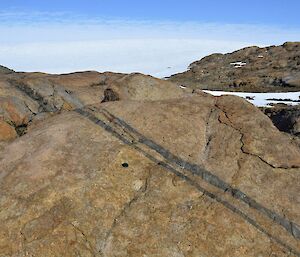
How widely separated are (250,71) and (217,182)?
11066 centimetres

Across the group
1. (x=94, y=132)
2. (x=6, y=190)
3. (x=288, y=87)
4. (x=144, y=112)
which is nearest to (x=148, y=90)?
(x=144, y=112)

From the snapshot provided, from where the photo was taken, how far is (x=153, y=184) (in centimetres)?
1248

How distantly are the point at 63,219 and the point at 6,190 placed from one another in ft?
6.88

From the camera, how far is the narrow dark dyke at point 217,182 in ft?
37.7

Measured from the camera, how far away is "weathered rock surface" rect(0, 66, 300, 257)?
1088 centimetres

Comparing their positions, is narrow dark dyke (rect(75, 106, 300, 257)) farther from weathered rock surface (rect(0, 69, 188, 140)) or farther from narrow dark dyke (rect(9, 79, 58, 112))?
narrow dark dyke (rect(9, 79, 58, 112))

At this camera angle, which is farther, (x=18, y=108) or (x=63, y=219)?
(x=18, y=108)

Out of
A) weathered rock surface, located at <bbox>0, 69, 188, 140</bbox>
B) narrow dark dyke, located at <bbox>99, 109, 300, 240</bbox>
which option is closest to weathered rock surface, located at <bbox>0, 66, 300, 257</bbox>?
narrow dark dyke, located at <bbox>99, 109, 300, 240</bbox>

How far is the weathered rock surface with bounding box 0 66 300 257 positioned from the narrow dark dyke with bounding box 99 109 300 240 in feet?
0.10

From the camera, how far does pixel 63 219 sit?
11.1 metres

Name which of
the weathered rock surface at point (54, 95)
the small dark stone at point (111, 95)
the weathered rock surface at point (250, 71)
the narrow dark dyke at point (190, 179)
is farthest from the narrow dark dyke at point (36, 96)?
the weathered rock surface at point (250, 71)

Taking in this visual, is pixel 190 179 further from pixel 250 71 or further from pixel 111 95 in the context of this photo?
pixel 250 71

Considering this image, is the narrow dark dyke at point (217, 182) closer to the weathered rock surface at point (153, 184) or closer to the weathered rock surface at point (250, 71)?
the weathered rock surface at point (153, 184)

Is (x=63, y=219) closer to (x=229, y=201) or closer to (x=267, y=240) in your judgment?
(x=229, y=201)
